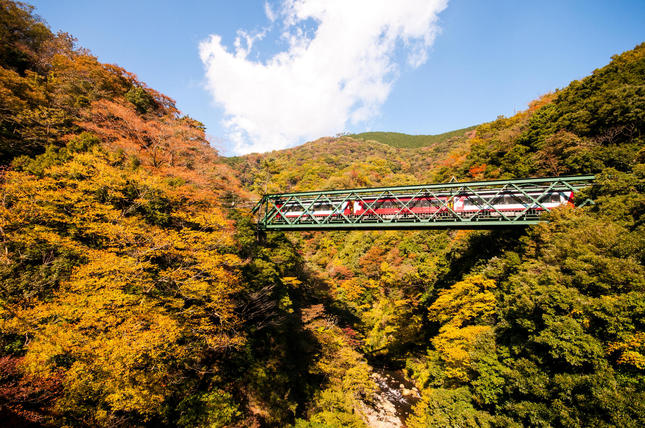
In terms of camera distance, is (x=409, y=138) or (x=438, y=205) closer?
(x=438, y=205)

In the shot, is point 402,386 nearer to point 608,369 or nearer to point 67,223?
point 608,369

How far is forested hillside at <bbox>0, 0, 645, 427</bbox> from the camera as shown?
24.0ft

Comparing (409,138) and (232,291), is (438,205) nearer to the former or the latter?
(232,291)

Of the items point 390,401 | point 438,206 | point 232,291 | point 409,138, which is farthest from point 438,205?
point 409,138

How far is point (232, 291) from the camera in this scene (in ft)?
38.7

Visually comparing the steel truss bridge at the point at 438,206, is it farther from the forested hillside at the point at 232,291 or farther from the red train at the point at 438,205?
the forested hillside at the point at 232,291

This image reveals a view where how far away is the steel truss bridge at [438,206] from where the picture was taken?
1372 centimetres

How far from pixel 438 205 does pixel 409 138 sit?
372 ft

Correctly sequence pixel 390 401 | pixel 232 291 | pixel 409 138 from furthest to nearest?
pixel 409 138 < pixel 390 401 < pixel 232 291

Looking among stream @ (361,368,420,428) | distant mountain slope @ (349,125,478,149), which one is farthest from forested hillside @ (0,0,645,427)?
distant mountain slope @ (349,125,478,149)

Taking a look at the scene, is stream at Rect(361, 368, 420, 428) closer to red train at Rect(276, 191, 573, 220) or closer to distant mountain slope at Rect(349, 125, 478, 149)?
red train at Rect(276, 191, 573, 220)

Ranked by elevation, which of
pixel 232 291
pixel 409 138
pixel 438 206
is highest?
pixel 409 138

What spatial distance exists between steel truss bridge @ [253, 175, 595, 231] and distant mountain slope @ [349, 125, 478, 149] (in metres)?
83.3

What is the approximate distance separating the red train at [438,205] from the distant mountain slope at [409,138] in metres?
83.4
